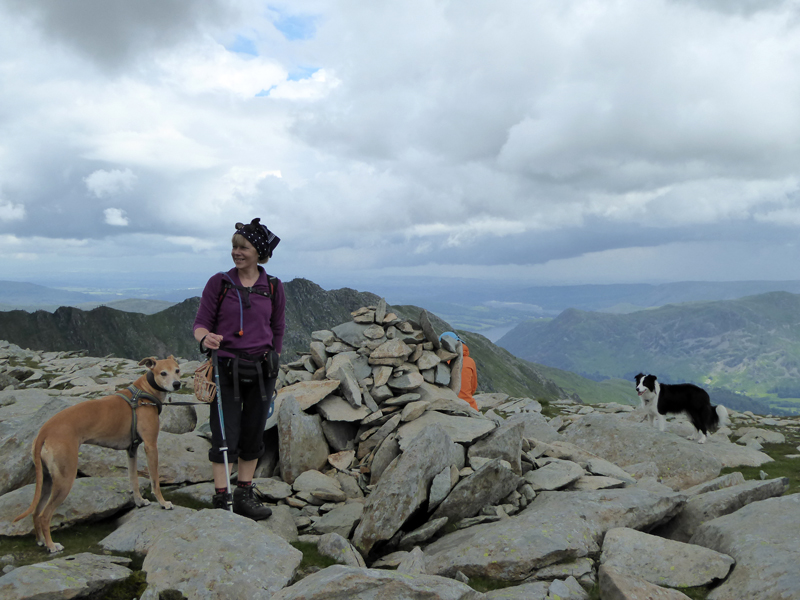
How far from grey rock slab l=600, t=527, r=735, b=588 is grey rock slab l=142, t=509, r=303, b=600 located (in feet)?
17.2

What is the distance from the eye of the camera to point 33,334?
18312 centimetres

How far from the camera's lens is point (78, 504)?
8.66 metres

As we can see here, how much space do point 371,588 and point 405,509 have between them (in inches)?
144

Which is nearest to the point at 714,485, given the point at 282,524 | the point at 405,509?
the point at 405,509

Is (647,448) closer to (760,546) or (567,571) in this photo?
(760,546)

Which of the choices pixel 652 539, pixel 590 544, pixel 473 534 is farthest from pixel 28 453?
pixel 652 539

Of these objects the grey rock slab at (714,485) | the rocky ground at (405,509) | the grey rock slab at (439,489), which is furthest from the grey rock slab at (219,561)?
the grey rock slab at (714,485)

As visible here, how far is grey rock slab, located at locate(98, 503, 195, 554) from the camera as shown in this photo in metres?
7.74

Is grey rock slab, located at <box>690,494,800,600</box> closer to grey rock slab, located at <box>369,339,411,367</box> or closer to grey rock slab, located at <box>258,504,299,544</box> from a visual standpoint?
grey rock slab, located at <box>258,504,299,544</box>

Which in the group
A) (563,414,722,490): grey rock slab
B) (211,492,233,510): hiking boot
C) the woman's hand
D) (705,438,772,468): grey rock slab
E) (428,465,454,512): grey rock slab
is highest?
the woman's hand

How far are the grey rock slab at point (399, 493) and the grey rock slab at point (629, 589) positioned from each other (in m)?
3.60

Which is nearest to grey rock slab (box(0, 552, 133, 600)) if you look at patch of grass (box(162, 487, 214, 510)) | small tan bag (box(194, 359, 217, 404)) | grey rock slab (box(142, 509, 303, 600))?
grey rock slab (box(142, 509, 303, 600))

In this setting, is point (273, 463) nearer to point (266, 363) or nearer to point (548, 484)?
point (266, 363)

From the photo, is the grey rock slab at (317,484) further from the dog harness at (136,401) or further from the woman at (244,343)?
the dog harness at (136,401)
